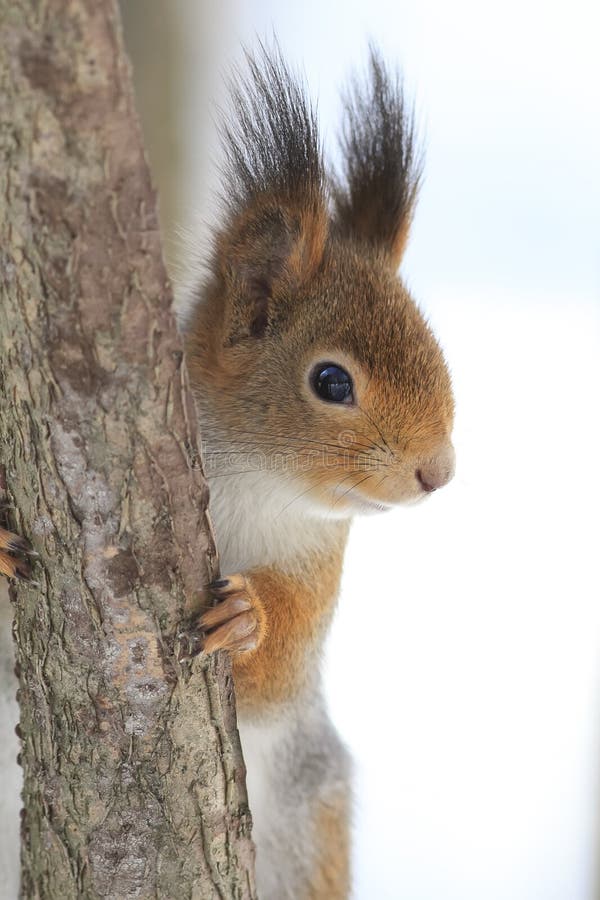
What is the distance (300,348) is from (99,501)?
Answer: 1.36 ft

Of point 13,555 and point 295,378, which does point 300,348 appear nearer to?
point 295,378

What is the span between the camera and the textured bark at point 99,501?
26.4 inches

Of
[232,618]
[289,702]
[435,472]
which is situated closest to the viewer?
[232,618]

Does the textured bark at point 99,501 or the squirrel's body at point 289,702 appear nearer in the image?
the textured bark at point 99,501

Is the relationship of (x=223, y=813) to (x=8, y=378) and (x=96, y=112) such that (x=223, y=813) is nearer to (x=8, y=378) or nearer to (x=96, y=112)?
(x=8, y=378)

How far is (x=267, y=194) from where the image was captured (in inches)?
44.6

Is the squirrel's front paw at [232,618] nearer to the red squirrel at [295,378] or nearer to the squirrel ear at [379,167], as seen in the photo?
the red squirrel at [295,378]

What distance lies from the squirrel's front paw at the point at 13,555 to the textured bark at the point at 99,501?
11 mm

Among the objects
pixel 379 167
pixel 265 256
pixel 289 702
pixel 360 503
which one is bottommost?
pixel 289 702

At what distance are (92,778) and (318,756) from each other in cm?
64

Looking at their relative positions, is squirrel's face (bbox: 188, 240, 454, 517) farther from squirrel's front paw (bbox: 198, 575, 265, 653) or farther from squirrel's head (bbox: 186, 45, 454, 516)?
squirrel's front paw (bbox: 198, 575, 265, 653)

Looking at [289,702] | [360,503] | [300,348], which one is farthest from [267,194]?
[289,702]

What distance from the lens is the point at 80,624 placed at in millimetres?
870

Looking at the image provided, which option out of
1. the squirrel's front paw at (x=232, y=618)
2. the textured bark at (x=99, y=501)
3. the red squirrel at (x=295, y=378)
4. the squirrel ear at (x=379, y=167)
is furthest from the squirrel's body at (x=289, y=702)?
the squirrel ear at (x=379, y=167)
